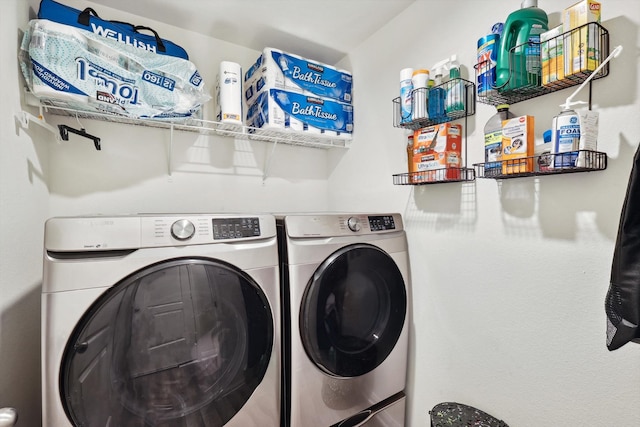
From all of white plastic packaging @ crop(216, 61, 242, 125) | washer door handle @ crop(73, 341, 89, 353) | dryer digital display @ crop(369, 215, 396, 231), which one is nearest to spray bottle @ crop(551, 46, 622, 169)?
dryer digital display @ crop(369, 215, 396, 231)

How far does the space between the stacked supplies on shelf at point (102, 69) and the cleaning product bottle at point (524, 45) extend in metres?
1.30

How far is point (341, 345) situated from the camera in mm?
1330

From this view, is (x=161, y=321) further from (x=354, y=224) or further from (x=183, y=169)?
(x=183, y=169)

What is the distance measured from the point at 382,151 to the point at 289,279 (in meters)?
1.01

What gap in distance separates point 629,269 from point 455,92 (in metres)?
0.91

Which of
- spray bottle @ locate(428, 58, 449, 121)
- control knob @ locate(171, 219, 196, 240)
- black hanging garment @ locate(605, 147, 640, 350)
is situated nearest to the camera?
black hanging garment @ locate(605, 147, 640, 350)

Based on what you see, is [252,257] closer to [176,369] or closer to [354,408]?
[176,369]

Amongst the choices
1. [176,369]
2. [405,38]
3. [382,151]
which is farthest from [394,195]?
[176,369]

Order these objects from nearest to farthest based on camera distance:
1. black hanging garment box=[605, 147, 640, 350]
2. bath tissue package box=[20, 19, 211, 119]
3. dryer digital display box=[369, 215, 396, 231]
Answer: black hanging garment box=[605, 147, 640, 350] < bath tissue package box=[20, 19, 211, 119] < dryer digital display box=[369, 215, 396, 231]

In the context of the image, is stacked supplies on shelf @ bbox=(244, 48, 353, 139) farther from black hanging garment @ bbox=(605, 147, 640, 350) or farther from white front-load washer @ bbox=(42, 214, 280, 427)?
black hanging garment @ bbox=(605, 147, 640, 350)

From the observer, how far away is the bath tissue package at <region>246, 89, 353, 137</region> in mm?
1642

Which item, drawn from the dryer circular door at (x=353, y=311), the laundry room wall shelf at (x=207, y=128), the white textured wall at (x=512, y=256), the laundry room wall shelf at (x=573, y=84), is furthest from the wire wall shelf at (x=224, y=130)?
the laundry room wall shelf at (x=573, y=84)

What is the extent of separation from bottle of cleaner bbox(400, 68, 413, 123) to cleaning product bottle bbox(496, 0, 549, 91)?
1.40 feet

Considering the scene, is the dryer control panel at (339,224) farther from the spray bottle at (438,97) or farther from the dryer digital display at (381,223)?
the spray bottle at (438,97)
